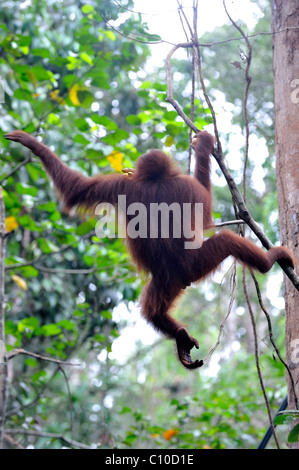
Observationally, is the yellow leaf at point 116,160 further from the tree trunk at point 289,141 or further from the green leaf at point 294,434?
the green leaf at point 294,434

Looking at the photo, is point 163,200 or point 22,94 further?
point 22,94

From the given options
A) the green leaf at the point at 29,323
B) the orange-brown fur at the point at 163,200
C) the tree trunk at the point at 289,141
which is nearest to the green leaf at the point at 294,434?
the tree trunk at the point at 289,141

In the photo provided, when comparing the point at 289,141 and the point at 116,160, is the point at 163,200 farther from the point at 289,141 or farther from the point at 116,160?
the point at 116,160

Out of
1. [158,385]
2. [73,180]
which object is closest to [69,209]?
[73,180]

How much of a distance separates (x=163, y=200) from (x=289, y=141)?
0.83m

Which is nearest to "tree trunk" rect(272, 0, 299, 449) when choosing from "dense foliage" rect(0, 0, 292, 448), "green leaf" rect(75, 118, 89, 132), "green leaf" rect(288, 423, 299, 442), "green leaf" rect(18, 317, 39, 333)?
"dense foliage" rect(0, 0, 292, 448)

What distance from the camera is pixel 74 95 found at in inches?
185

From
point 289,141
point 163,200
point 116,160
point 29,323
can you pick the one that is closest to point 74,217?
point 116,160

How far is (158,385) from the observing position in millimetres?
14852

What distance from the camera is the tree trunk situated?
2.87 metres

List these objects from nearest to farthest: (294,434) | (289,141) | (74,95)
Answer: (294,434), (289,141), (74,95)

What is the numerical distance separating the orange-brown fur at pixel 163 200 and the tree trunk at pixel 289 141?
289mm

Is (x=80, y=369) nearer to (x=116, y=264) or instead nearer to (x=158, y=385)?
(x=158, y=385)

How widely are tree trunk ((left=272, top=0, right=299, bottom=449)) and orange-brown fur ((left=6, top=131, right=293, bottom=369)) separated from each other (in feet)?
0.95
